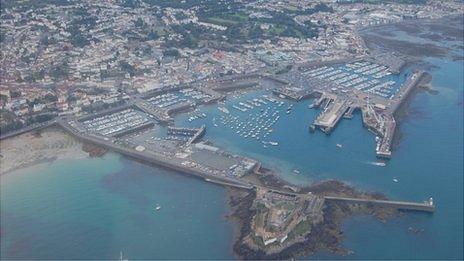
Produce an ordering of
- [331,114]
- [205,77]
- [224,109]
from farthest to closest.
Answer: [205,77]
[224,109]
[331,114]

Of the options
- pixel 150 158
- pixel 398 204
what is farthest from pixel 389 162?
pixel 150 158

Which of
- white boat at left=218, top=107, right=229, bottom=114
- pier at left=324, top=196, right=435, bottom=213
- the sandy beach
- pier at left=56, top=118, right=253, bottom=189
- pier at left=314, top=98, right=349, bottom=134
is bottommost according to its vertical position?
the sandy beach

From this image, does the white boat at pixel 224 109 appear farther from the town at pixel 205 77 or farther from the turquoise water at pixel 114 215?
the turquoise water at pixel 114 215

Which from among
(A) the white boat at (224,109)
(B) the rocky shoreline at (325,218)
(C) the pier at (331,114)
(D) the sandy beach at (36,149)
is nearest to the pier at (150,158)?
(D) the sandy beach at (36,149)

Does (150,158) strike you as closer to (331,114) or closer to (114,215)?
(114,215)

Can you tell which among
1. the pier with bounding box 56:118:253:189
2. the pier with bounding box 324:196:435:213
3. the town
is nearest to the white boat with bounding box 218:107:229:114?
the town

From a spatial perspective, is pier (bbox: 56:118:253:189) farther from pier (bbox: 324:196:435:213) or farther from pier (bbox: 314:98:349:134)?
pier (bbox: 314:98:349:134)
